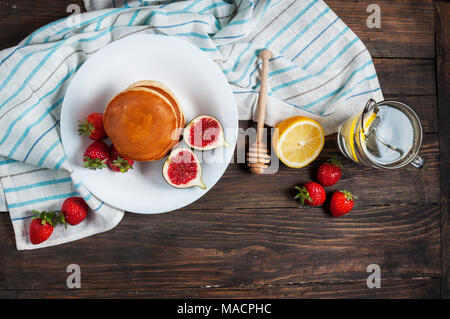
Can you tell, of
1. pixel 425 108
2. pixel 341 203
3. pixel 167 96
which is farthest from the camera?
pixel 425 108

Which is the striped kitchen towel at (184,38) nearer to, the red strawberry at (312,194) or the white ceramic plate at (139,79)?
the white ceramic plate at (139,79)

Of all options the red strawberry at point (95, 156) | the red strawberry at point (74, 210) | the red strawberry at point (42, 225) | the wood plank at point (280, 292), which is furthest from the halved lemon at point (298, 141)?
the red strawberry at point (42, 225)

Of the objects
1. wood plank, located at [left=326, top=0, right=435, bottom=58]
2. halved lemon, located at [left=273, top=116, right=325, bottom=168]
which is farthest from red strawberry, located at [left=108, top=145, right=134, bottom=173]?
wood plank, located at [left=326, top=0, right=435, bottom=58]

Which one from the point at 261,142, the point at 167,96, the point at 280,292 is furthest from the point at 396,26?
the point at 280,292

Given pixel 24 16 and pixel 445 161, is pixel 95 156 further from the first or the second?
pixel 445 161

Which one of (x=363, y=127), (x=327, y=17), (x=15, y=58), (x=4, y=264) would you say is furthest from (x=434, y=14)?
(x=4, y=264)

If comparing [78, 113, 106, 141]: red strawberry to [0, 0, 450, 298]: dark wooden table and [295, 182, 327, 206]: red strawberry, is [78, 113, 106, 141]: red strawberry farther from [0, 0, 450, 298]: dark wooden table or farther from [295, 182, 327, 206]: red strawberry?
[295, 182, 327, 206]: red strawberry
